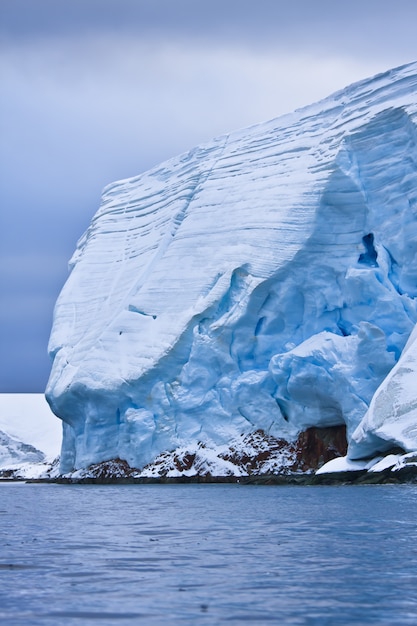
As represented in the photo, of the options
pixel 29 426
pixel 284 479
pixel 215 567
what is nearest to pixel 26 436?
pixel 29 426

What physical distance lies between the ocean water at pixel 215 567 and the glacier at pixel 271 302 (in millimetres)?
7692

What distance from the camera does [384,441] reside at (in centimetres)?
1853

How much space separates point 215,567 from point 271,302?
1718 centimetres

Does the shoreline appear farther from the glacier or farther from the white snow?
the white snow

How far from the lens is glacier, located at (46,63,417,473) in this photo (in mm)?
22484

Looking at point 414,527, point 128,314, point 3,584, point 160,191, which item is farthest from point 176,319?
point 3,584

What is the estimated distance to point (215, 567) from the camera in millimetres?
7254

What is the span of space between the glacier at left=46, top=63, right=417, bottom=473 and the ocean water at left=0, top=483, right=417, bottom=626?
769 centimetres

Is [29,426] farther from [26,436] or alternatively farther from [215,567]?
[215,567]

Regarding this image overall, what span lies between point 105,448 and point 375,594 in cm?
2150

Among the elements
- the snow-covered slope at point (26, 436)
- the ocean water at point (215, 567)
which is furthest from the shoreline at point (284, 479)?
the snow-covered slope at point (26, 436)

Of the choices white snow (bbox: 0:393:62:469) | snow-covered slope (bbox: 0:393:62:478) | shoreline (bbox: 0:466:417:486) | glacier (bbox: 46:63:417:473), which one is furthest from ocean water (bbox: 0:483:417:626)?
white snow (bbox: 0:393:62:469)

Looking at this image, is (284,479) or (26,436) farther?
(26,436)

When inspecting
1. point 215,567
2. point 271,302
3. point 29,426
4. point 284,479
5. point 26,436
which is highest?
point 271,302
